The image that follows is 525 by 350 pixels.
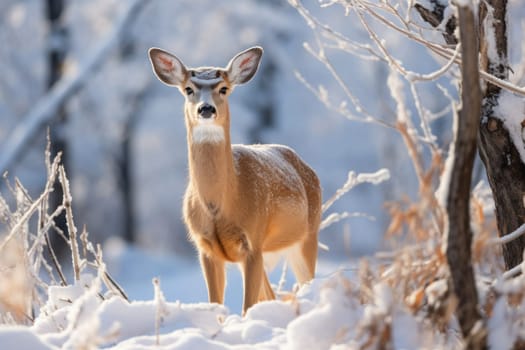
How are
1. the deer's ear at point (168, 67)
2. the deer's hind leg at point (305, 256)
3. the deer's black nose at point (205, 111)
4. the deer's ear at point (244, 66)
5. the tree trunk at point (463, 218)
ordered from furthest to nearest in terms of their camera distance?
the deer's hind leg at point (305, 256) → the deer's ear at point (244, 66) → the deer's ear at point (168, 67) → the deer's black nose at point (205, 111) → the tree trunk at point (463, 218)

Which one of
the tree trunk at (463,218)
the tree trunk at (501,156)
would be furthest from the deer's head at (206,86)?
the tree trunk at (463,218)

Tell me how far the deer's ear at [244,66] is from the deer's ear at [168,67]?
0.33m

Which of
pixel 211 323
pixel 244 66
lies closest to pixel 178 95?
→ pixel 244 66

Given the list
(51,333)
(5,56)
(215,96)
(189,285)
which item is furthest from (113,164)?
(51,333)

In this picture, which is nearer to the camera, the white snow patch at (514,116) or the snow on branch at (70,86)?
the white snow patch at (514,116)

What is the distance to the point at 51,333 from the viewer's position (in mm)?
3879

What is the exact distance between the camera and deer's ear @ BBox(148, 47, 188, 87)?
6.07 meters

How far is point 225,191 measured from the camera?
564 centimetres

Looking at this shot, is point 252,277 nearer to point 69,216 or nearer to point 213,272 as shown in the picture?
point 213,272

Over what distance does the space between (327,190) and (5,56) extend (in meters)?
9.04

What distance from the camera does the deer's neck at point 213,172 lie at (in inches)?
222

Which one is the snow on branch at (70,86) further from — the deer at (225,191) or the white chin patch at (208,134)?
the white chin patch at (208,134)

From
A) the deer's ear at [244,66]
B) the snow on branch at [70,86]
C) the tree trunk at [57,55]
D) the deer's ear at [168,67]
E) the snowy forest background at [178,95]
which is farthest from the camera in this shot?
the snowy forest background at [178,95]

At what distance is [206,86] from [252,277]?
117 cm
